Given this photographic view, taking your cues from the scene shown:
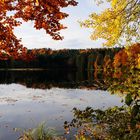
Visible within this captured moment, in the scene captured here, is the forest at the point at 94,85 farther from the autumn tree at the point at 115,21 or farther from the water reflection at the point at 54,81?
the water reflection at the point at 54,81

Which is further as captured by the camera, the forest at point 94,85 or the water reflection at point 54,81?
the water reflection at point 54,81

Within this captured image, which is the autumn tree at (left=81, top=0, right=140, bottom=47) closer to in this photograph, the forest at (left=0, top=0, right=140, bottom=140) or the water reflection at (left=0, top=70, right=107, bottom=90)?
the forest at (left=0, top=0, right=140, bottom=140)

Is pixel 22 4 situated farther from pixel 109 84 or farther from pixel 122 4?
pixel 122 4

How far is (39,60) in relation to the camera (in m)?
199

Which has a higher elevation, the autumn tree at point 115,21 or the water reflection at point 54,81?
the autumn tree at point 115,21

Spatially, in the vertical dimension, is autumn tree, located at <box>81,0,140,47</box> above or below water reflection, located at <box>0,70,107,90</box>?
above

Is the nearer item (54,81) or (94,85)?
(94,85)

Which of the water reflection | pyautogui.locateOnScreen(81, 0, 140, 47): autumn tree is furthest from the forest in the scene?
the water reflection

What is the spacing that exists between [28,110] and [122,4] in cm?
2019

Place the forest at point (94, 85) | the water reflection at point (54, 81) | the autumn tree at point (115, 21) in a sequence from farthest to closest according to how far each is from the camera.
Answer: the water reflection at point (54, 81)
the autumn tree at point (115, 21)
the forest at point (94, 85)

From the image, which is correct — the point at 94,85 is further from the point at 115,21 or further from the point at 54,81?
the point at 54,81

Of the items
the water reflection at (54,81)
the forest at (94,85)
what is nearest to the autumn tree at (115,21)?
the forest at (94,85)

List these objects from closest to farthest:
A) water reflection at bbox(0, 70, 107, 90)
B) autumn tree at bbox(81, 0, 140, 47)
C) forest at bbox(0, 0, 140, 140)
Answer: forest at bbox(0, 0, 140, 140), autumn tree at bbox(81, 0, 140, 47), water reflection at bbox(0, 70, 107, 90)

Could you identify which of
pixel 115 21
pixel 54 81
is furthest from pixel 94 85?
pixel 54 81
